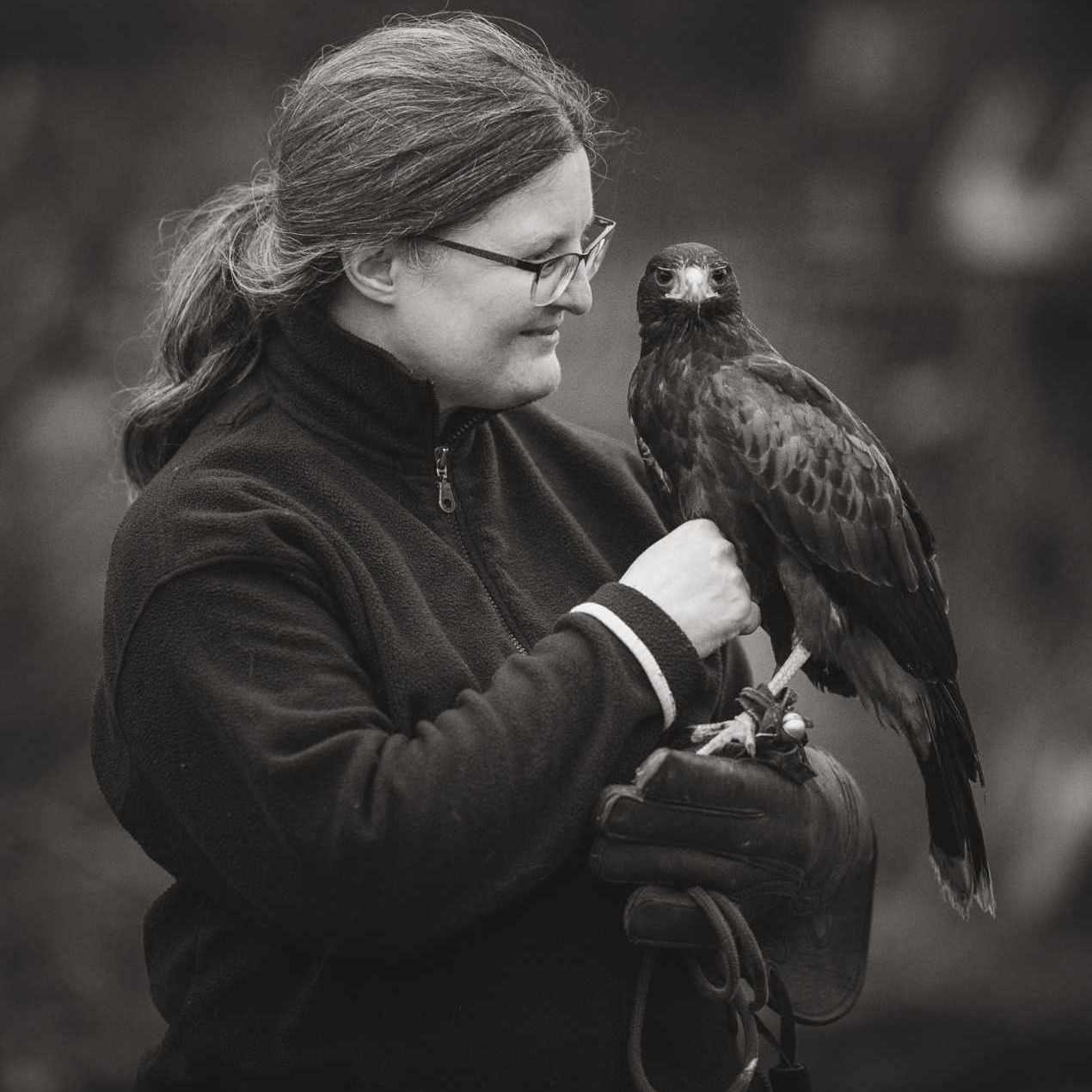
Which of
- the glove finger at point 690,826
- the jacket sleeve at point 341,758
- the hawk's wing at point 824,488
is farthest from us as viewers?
the hawk's wing at point 824,488

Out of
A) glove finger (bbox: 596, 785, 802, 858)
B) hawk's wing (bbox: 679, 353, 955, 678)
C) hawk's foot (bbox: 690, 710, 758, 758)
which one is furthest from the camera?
hawk's wing (bbox: 679, 353, 955, 678)

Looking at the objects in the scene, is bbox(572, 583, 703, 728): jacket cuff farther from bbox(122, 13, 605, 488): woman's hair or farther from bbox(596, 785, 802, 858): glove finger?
bbox(122, 13, 605, 488): woman's hair

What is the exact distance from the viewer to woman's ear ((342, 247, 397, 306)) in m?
2.10

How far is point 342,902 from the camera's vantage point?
1846mm

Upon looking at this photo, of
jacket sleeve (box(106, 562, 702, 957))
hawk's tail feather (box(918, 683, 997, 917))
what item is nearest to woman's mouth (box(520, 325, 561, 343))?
jacket sleeve (box(106, 562, 702, 957))

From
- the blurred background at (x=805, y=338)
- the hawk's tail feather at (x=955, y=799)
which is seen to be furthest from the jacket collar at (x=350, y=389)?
the blurred background at (x=805, y=338)

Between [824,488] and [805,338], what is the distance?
1537mm

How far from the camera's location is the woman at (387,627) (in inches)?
73.0

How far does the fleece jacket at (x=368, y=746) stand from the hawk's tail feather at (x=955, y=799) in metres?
0.40

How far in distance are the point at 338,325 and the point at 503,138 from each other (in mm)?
301

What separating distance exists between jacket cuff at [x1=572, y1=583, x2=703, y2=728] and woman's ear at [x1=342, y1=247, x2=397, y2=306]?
451 mm

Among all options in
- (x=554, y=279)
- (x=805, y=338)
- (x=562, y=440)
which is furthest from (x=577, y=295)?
(x=805, y=338)

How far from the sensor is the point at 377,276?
212 cm

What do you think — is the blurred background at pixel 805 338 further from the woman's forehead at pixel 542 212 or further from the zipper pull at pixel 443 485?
the woman's forehead at pixel 542 212
